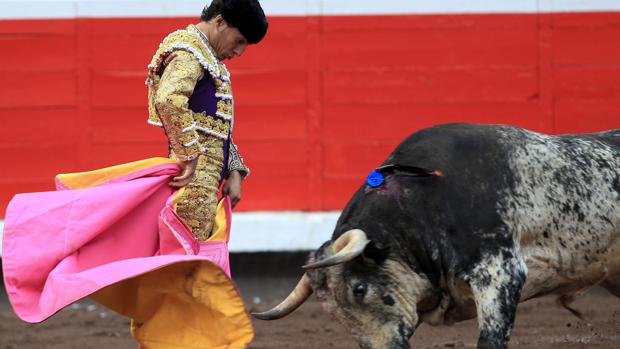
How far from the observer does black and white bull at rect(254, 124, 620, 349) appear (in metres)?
3.48

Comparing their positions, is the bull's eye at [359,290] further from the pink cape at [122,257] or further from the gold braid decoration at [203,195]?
the gold braid decoration at [203,195]

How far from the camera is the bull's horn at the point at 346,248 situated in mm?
3309

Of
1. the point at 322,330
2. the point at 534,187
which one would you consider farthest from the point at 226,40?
the point at 322,330

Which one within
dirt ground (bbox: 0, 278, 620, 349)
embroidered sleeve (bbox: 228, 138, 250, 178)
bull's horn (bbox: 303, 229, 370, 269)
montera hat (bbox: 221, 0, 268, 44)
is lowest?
dirt ground (bbox: 0, 278, 620, 349)

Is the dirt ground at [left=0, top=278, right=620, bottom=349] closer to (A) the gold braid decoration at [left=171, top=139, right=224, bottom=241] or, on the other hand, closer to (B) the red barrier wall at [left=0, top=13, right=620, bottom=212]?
(B) the red barrier wall at [left=0, top=13, right=620, bottom=212]

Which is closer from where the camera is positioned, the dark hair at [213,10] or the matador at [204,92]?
the matador at [204,92]

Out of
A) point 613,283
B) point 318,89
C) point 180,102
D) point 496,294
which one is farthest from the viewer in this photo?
point 318,89

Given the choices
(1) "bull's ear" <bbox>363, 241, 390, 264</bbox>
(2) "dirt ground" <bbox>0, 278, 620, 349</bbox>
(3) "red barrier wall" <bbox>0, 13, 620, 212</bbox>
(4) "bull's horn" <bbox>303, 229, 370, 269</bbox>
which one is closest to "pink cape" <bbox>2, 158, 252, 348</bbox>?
(4) "bull's horn" <bbox>303, 229, 370, 269</bbox>

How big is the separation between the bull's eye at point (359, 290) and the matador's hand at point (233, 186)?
513 millimetres

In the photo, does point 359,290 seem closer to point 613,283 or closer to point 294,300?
point 294,300

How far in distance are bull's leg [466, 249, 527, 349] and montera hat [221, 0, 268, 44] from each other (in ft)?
3.09

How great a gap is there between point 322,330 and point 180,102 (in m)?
2.17

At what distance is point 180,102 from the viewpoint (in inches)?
132

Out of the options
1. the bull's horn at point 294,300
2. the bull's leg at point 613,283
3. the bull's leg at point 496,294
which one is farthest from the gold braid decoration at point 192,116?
the bull's leg at point 613,283
